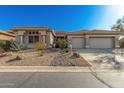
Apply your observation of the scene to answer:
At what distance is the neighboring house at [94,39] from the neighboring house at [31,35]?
4223mm

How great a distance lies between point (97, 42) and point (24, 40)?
40.2ft

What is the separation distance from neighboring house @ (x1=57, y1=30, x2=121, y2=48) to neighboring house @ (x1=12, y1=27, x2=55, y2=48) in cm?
422

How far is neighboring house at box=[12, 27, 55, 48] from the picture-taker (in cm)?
2834

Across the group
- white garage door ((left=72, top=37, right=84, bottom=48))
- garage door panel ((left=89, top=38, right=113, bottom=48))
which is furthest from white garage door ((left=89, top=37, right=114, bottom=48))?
white garage door ((left=72, top=37, right=84, bottom=48))

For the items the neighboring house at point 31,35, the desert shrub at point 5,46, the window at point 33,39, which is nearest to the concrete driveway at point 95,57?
the neighboring house at point 31,35

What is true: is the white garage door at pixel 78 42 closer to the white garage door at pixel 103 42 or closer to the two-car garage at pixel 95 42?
the two-car garage at pixel 95 42

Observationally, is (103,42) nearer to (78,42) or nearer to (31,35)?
(78,42)

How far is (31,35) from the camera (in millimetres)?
28938

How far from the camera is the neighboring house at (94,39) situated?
101 feet

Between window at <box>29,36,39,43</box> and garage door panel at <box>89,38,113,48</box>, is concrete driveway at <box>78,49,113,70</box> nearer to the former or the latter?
garage door panel at <box>89,38,113,48</box>

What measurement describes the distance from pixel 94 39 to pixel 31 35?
1070 centimetres

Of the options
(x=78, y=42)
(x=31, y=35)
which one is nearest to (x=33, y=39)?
(x=31, y=35)
